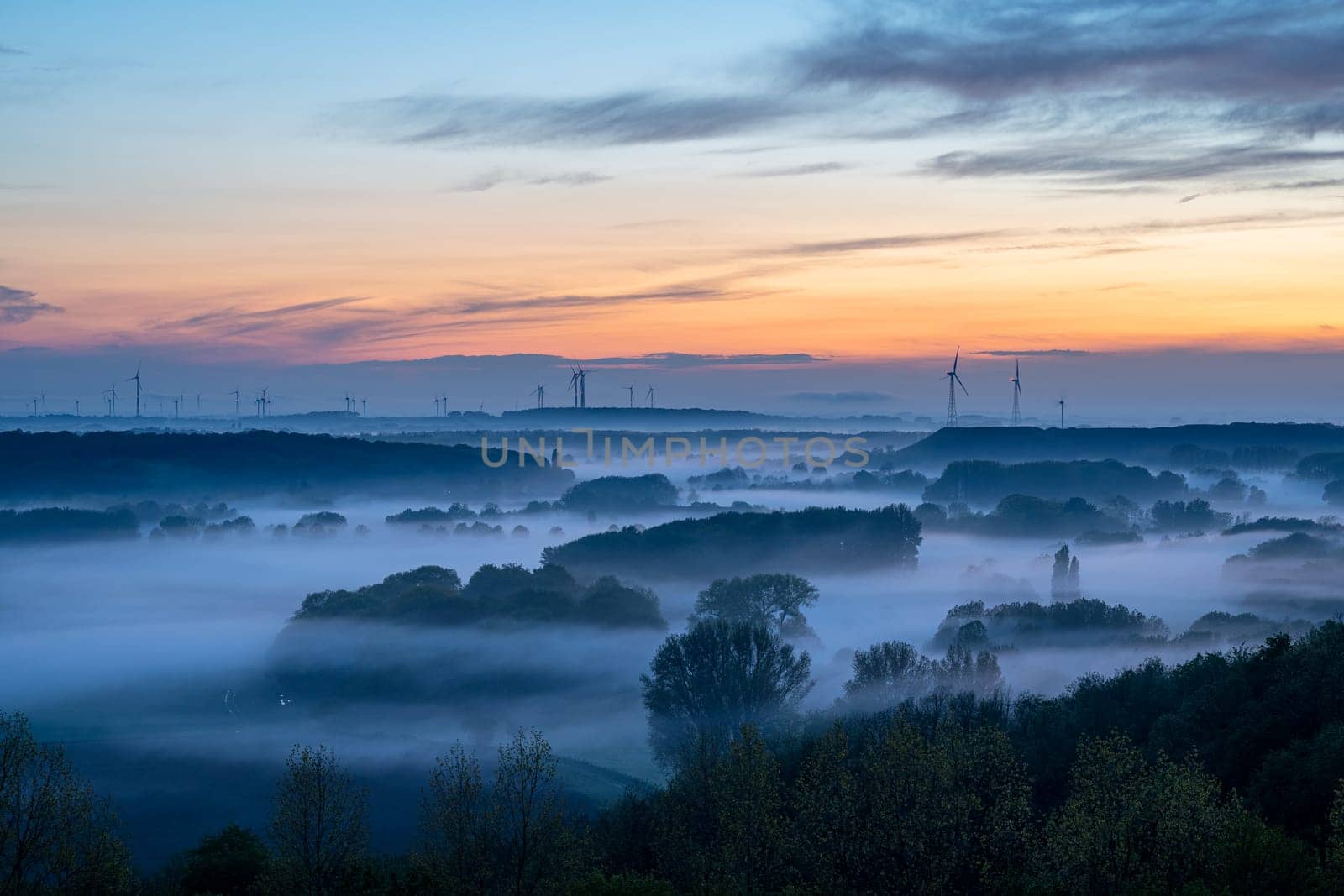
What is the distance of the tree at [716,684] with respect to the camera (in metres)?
87.3

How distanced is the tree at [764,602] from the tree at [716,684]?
103 feet

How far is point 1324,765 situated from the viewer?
43219mm

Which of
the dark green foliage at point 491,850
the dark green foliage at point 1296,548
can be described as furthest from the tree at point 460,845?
the dark green foliage at point 1296,548

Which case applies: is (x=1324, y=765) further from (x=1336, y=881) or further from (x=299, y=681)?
(x=299, y=681)

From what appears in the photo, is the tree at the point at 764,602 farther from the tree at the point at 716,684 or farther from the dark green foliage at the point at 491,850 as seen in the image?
the dark green foliage at the point at 491,850

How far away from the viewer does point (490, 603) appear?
378 feet

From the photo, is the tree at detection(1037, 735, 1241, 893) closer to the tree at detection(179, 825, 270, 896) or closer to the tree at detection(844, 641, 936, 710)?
the tree at detection(179, 825, 270, 896)

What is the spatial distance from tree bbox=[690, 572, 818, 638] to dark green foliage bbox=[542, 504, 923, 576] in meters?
44.5

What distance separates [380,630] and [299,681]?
11.0 m

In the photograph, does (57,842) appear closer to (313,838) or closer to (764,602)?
(313,838)

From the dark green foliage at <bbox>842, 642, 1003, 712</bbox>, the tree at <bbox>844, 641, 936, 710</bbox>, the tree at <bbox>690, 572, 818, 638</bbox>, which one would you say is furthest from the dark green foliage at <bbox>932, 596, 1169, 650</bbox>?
the tree at <bbox>844, 641, 936, 710</bbox>

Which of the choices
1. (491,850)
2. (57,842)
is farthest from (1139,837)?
(57,842)

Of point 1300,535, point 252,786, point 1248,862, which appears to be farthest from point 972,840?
point 1300,535

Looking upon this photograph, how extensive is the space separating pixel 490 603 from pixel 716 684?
3452cm
